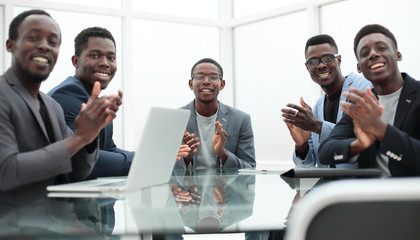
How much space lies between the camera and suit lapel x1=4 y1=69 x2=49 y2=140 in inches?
59.2

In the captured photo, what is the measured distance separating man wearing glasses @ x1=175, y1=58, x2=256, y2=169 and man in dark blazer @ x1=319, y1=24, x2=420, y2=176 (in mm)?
1020

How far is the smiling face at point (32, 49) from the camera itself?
1559 mm

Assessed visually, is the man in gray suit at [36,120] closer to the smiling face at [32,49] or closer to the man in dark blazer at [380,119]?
the smiling face at [32,49]

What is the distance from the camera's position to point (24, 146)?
57.4 inches

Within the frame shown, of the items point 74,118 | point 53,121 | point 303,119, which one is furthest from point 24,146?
point 303,119

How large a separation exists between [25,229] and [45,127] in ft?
2.50

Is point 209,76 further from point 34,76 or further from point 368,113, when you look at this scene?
point 34,76

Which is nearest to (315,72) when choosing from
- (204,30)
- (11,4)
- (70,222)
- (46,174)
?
(46,174)

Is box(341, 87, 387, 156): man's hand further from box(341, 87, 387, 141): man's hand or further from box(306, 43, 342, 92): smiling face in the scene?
box(306, 43, 342, 92): smiling face

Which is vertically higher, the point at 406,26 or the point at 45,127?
the point at 406,26

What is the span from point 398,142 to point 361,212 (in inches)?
48.4

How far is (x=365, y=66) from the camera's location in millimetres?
2184

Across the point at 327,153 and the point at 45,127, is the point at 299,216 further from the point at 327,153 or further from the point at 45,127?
the point at 327,153

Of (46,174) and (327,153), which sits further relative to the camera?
(327,153)
